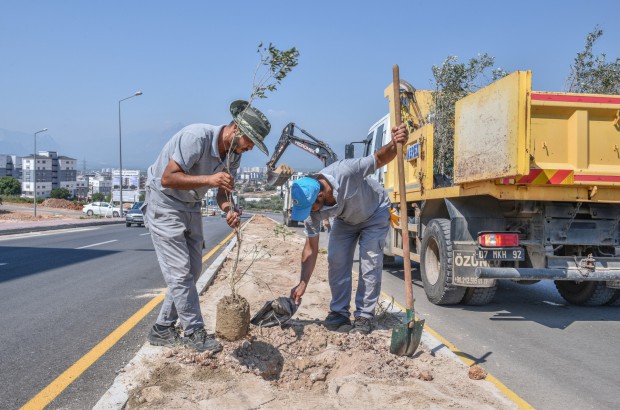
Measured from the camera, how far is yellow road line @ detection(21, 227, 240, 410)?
3.68 m

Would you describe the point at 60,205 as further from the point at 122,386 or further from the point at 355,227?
the point at 122,386

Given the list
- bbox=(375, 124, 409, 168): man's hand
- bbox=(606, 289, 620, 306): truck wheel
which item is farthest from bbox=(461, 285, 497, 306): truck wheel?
bbox=(375, 124, 409, 168): man's hand

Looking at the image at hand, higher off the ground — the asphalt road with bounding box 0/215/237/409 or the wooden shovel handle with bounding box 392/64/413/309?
the wooden shovel handle with bounding box 392/64/413/309

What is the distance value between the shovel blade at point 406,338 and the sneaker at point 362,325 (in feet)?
1.70

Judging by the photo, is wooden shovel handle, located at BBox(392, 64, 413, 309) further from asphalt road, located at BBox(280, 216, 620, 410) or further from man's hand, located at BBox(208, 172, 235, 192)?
man's hand, located at BBox(208, 172, 235, 192)

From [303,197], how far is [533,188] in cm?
296

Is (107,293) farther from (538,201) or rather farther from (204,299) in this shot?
(538,201)

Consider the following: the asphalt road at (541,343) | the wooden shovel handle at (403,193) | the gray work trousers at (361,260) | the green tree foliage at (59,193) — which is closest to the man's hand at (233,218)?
the wooden shovel handle at (403,193)

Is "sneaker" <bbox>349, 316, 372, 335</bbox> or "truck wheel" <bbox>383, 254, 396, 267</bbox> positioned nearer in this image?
"sneaker" <bbox>349, 316, 372, 335</bbox>

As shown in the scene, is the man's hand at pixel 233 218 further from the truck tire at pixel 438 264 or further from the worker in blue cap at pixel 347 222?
the truck tire at pixel 438 264

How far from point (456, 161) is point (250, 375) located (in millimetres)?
4145

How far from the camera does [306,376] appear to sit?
4160mm

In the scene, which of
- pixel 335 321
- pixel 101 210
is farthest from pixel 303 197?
pixel 101 210

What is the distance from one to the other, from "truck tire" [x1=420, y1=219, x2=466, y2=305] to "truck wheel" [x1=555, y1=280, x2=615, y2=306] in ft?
5.64
